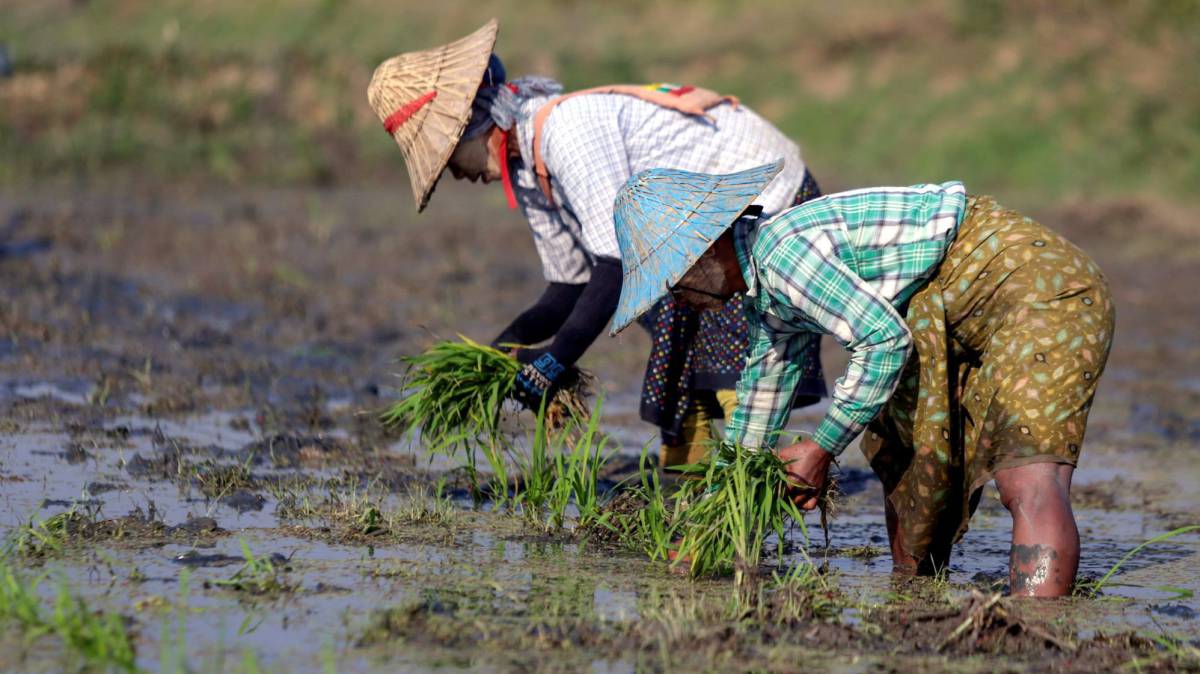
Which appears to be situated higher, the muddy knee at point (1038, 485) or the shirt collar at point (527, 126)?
the shirt collar at point (527, 126)

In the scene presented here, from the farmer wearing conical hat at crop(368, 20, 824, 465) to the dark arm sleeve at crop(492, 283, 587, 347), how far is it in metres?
0.15

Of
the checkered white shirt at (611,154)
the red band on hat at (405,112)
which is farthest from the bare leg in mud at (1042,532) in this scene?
the red band on hat at (405,112)

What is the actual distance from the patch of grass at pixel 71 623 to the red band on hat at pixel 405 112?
1745mm

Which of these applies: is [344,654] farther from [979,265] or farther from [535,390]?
[979,265]

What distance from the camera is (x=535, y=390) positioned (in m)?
4.45

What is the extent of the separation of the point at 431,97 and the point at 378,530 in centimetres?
126

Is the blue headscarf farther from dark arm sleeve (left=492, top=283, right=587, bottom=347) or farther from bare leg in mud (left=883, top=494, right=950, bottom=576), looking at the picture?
bare leg in mud (left=883, top=494, right=950, bottom=576)

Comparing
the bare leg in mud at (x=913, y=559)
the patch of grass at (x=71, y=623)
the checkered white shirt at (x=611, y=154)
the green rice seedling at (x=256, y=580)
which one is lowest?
the patch of grass at (x=71, y=623)

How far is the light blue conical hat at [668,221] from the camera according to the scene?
338 cm

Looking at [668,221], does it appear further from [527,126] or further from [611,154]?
[527,126]

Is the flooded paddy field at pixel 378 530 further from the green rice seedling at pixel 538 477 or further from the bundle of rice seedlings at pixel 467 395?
the bundle of rice seedlings at pixel 467 395

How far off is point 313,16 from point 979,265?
16.8 m

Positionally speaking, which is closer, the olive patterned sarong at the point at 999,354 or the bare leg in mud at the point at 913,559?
the olive patterned sarong at the point at 999,354

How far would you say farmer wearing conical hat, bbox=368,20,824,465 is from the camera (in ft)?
13.8
